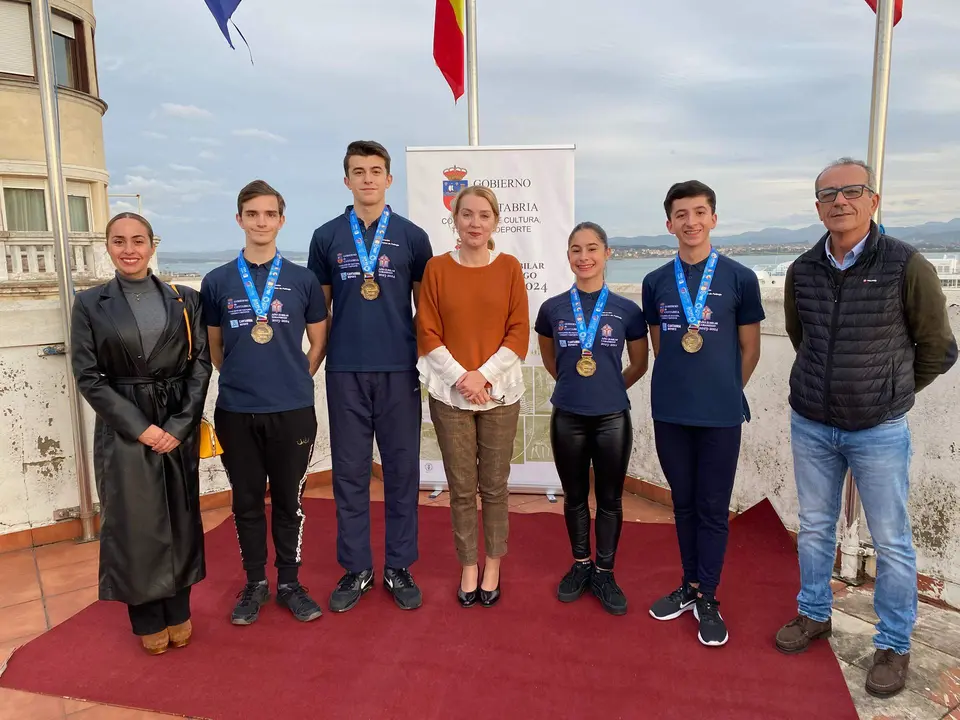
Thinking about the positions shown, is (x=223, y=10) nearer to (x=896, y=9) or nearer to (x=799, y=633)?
(x=896, y=9)

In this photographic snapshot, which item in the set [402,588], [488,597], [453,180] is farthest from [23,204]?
[488,597]

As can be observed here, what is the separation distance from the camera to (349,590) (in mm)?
2768

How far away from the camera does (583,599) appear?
9.11ft

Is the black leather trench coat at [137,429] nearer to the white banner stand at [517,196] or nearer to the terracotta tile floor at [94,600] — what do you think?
the terracotta tile floor at [94,600]

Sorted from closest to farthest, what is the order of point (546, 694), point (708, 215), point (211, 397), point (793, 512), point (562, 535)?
point (546, 694) → point (708, 215) → point (793, 512) → point (562, 535) → point (211, 397)

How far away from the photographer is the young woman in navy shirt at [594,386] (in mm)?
2488

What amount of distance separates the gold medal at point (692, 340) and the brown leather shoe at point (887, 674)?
1207 millimetres

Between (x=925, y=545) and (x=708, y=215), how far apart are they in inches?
69.4

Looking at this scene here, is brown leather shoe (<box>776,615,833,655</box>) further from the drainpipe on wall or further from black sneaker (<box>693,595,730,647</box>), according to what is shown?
the drainpipe on wall

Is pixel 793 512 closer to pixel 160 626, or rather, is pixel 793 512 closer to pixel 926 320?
pixel 926 320

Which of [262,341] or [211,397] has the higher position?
[262,341]

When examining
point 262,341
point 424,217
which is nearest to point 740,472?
point 424,217

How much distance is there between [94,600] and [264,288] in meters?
1.72

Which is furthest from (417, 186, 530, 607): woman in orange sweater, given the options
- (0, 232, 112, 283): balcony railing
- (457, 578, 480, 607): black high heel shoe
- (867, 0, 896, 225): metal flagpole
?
(0, 232, 112, 283): balcony railing
